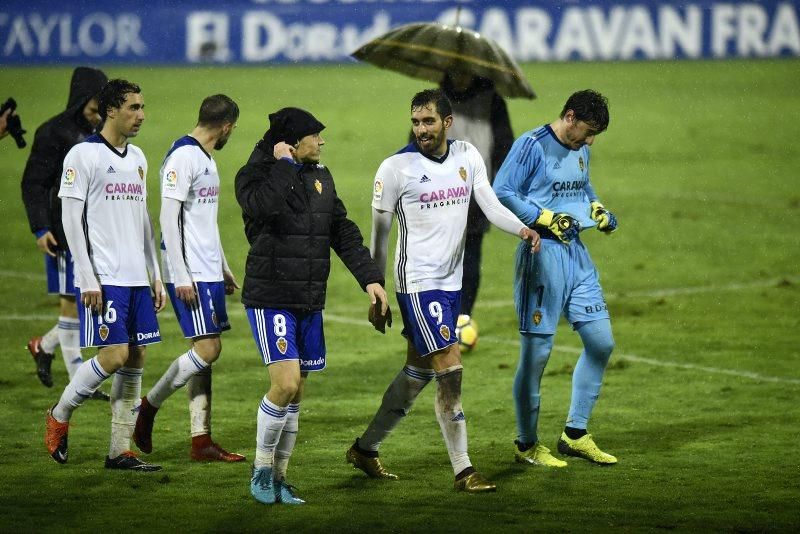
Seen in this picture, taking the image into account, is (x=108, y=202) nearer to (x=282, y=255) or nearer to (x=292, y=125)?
(x=282, y=255)

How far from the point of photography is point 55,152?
9.80m

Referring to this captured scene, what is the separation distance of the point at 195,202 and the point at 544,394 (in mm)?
3479

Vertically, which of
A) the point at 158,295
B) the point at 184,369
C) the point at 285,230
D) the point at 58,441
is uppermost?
the point at 285,230

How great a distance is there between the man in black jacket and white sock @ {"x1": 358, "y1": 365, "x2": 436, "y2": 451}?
0.72 meters

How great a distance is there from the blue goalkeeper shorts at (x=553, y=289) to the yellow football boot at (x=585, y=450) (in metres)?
0.66

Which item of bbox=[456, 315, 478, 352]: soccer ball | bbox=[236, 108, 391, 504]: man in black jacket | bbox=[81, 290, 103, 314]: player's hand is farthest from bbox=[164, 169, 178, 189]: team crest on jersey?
bbox=[456, 315, 478, 352]: soccer ball

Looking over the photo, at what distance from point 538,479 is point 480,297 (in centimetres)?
720

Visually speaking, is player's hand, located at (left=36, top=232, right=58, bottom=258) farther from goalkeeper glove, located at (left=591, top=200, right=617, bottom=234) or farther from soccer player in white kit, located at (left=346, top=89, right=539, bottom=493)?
goalkeeper glove, located at (left=591, top=200, right=617, bottom=234)

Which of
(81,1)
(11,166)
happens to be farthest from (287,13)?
(11,166)

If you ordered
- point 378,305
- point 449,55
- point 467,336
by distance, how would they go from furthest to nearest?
point 467,336 → point 449,55 → point 378,305

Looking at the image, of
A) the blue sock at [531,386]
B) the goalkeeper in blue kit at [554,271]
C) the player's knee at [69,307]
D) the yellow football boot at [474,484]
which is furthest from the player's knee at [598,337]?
the player's knee at [69,307]

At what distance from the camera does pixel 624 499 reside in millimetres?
7445

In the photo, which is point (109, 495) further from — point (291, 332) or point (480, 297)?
point (480, 297)

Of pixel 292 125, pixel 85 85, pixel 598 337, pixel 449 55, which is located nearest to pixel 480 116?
pixel 449 55
